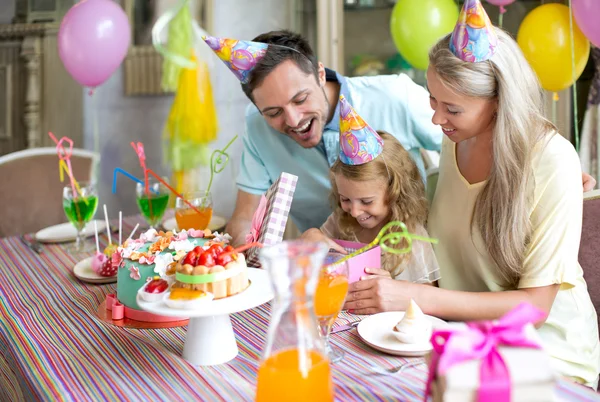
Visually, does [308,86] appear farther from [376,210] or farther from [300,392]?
[300,392]

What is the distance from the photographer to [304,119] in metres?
1.91

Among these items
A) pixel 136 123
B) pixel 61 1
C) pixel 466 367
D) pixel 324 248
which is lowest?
pixel 466 367

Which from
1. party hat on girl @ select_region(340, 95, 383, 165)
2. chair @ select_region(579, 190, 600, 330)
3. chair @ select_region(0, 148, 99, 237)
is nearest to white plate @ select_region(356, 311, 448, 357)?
party hat on girl @ select_region(340, 95, 383, 165)

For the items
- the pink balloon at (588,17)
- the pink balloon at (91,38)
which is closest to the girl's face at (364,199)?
the pink balloon at (588,17)

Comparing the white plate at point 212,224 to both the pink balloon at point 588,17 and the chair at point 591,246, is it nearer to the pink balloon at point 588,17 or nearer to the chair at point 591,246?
the chair at point 591,246

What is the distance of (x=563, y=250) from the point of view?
4.54ft

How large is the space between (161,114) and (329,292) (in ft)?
10.4

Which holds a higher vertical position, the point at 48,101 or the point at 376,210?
the point at 48,101

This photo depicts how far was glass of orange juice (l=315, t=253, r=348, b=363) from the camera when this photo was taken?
107cm

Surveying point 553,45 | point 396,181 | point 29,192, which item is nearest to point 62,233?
point 29,192

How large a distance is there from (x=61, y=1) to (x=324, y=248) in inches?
137

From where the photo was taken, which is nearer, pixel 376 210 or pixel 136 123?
pixel 376 210

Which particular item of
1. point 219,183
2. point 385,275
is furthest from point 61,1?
point 385,275

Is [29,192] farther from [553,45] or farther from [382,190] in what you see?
[553,45]
